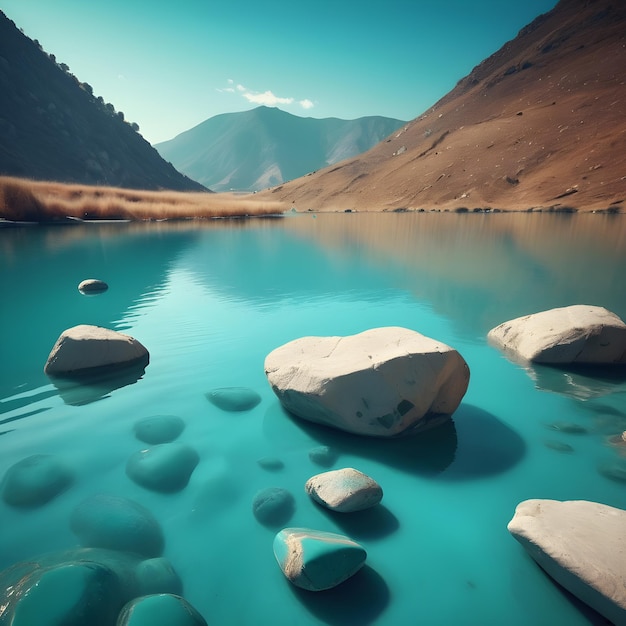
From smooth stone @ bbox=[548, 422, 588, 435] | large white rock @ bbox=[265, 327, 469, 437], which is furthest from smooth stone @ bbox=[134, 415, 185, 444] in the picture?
smooth stone @ bbox=[548, 422, 588, 435]

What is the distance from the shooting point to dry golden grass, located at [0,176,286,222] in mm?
21047

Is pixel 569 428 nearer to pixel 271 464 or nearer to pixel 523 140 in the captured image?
pixel 271 464

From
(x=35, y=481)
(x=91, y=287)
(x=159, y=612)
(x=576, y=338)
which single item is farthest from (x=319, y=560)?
(x=91, y=287)

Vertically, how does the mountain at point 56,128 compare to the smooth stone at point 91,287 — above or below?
above

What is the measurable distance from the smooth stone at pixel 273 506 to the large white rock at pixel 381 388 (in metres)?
0.89

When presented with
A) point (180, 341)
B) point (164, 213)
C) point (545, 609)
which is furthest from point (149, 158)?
point (545, 609)

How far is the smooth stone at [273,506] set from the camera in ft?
8.46

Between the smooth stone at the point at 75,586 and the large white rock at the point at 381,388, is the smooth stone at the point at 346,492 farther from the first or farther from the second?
the smooth stone at the point at 75,586

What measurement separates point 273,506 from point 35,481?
5.93ft

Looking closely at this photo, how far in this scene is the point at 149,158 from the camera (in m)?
71.2

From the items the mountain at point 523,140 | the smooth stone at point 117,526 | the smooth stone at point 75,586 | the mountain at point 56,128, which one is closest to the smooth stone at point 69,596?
the smooth stone at point 75,586

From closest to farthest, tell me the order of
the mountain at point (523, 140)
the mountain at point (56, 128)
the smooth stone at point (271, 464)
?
the smooth stone at point (271, 464)
the mountain at point (523, 140)
the mountain at point (56, 128)

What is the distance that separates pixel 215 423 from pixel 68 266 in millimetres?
11129

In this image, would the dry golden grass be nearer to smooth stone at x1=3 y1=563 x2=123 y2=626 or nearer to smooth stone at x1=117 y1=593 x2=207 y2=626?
smooth stone at x1=3 y1=563 x2=123 y2=626
